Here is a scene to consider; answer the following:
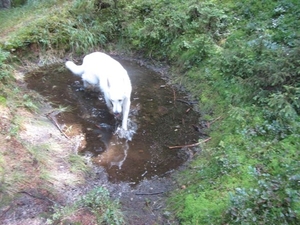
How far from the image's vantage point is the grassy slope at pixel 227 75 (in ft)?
12.3

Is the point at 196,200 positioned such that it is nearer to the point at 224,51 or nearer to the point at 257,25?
the point at 224,51

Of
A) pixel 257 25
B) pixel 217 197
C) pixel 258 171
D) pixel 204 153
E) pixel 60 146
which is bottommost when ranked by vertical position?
pixel 60 146

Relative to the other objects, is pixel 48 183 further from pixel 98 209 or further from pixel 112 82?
pixel 112 82

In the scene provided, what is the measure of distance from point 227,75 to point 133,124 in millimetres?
2466

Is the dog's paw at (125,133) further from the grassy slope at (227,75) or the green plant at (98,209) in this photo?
the green plant at (98,209)

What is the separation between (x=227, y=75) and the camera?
22.6ft

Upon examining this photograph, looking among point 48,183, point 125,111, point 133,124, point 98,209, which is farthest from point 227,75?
point 48,183

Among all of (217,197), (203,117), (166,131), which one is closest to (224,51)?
(203,117)

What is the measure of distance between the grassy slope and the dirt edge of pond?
394 millimetres

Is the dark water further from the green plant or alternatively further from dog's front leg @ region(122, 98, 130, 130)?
the green plant

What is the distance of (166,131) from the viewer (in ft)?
20.0

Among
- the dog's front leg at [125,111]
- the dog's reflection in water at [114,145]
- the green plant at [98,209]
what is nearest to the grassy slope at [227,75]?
the green plant at [98,209]

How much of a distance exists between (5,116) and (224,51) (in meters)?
5.09

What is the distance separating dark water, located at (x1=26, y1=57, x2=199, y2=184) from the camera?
525 cm
